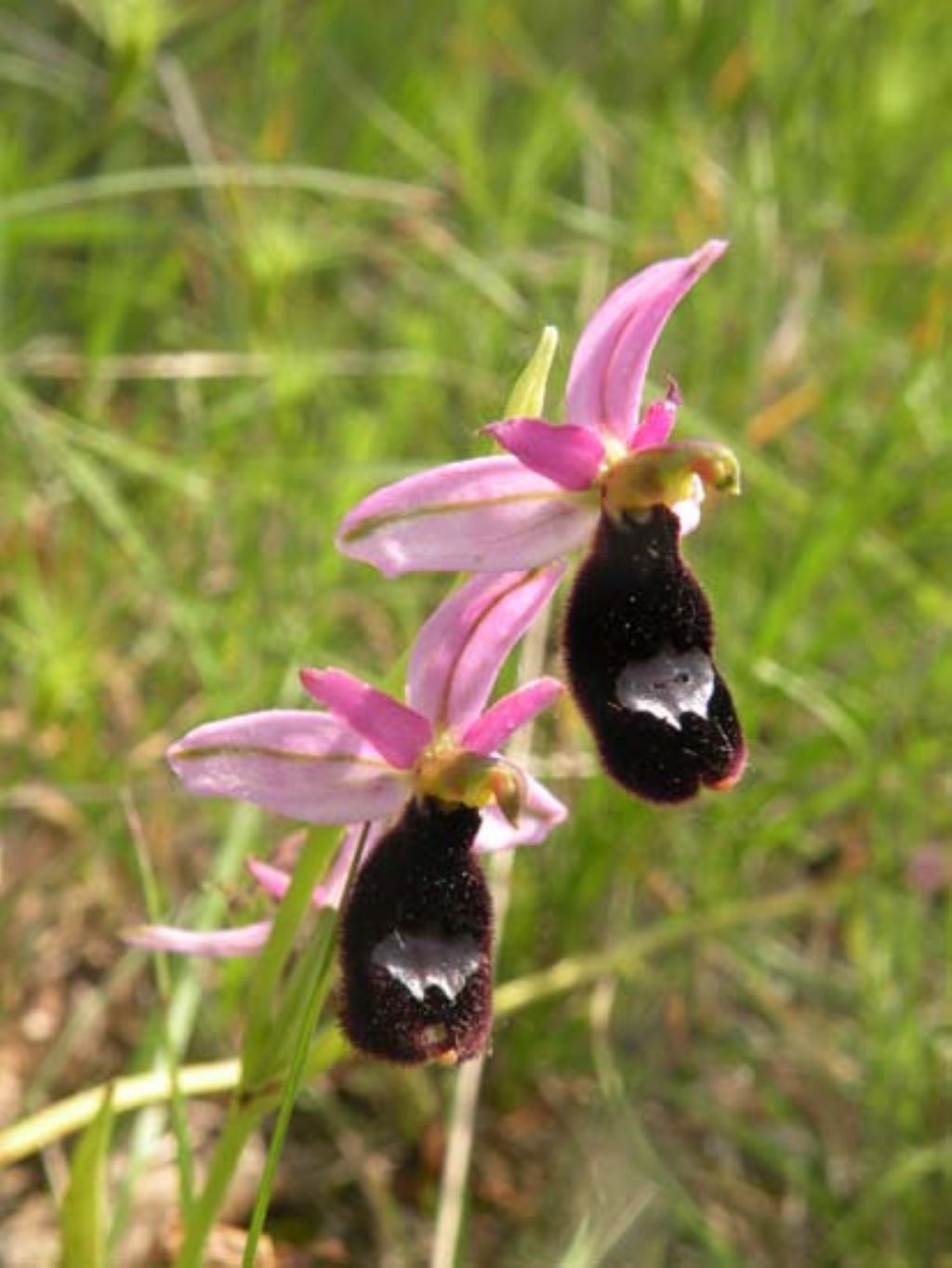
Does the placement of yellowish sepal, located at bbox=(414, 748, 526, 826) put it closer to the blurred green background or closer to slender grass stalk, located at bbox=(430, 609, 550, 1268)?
the blurred green background

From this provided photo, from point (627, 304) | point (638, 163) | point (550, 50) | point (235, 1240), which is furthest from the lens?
point (550, 50)

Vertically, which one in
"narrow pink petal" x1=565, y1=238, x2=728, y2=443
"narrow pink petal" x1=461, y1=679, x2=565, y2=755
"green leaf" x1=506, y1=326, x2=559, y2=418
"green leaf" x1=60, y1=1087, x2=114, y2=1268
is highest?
"narrow pink petal" x1=565, y1=238, x2=728, y2=443

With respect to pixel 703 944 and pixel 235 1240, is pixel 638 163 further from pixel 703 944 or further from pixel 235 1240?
pixel 235 1240

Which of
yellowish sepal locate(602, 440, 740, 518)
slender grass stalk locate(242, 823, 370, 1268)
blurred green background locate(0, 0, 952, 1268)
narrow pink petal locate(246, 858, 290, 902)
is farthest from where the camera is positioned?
blurred green background locate(0, 0, 952, 1268)

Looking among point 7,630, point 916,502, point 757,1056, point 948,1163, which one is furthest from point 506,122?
point 948,1163

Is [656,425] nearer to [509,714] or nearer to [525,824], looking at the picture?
[509,714]

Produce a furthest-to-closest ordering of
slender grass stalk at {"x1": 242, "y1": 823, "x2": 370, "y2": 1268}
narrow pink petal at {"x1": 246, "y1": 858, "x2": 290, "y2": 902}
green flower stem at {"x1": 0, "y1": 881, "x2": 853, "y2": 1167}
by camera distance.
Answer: green flower stem at {"x1": 0, "y1": 881, "x2": 853, "y2": 1167}
narrow pink petal at {"x1": 246, "y1": 858, "x2": 290, "y2": 902}
slender grass stalk at {"x1": 242, "y1": 823, "x2": 370, "y2": 1268}

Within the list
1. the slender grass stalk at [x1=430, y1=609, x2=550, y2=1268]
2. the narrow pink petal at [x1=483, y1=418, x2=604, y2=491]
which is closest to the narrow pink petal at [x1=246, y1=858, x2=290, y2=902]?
the slender grass stalk at [x1=430, y1=609, x2=550, y2=1268]
